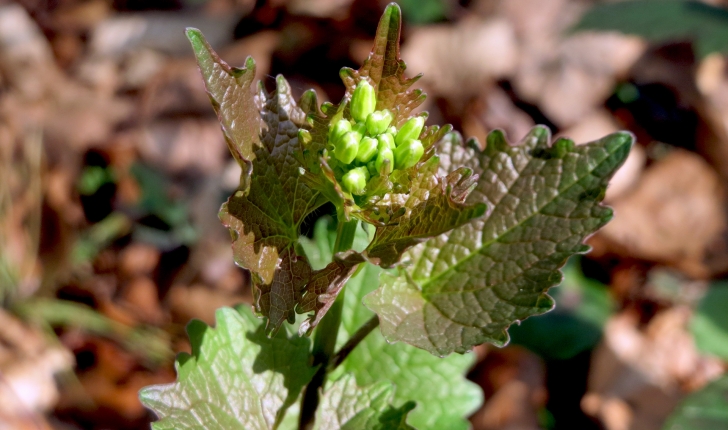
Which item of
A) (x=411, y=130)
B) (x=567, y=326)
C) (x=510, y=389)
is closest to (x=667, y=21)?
(x=567, y=326)

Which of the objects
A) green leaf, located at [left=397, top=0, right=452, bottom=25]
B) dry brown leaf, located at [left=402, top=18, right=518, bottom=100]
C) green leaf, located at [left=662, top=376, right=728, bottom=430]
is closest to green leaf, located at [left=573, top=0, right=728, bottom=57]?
dry brown leaf, located at [left=402, top=18, right=518, bottom=100]

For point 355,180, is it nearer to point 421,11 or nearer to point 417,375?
point 417,375

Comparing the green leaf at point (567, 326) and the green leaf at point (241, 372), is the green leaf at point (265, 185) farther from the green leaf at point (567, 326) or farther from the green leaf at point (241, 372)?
the green leaf at point (567, 326)

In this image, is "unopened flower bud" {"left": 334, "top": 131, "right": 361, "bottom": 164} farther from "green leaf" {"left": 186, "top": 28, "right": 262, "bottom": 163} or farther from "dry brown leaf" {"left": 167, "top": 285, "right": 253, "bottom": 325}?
"dry brown leaf" {"left": 167, "top": 285, "right": 253, "bottom": 325}

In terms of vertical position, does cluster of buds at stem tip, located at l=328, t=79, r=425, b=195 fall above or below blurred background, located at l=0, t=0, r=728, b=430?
above

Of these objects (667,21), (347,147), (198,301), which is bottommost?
(198,301)
